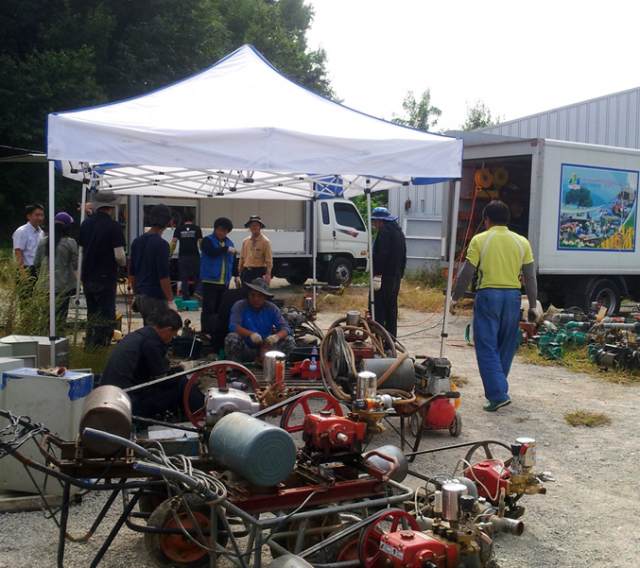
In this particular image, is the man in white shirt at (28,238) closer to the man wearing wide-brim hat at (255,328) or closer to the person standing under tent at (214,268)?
the person standing under tent at (214,268)

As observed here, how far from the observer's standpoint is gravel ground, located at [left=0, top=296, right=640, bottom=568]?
338cm

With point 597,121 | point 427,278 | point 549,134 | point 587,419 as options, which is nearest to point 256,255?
point 587,419

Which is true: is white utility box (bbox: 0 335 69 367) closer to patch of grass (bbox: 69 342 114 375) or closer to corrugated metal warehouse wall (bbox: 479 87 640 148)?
patch of grass (bbox: 69 342 114 375)

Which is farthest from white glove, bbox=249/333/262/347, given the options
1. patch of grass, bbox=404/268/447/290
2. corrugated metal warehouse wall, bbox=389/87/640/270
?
corrugated metal warehouse wall, bbox=389/87/640/270

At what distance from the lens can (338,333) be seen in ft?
17.2

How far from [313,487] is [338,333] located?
2334mm

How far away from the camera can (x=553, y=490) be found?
14.1 feet

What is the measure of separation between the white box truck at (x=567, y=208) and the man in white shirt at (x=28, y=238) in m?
5.93

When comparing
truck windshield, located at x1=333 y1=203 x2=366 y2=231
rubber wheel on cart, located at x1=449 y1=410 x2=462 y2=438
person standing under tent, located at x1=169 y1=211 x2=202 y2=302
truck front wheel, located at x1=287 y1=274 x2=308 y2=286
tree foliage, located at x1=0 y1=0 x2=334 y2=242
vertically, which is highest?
tree foliage, located at x1=0 y1=0 x2=334 y2=242

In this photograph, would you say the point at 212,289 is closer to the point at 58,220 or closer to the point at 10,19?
the point at 58,220

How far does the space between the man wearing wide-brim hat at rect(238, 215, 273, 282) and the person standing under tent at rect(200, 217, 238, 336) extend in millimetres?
217

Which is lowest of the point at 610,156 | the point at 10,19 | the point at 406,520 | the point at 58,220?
the point at 406,520

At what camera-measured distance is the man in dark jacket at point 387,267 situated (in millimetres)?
8078

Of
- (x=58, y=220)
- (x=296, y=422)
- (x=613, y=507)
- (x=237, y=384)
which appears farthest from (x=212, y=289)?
(x=613, y=507)
